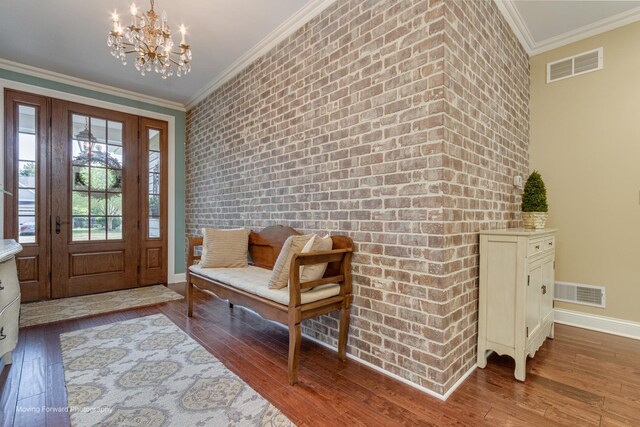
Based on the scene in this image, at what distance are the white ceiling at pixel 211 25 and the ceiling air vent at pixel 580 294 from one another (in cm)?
246

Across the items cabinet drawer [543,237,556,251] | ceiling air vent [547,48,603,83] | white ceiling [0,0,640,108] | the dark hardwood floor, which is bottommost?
the dark hardwood floor

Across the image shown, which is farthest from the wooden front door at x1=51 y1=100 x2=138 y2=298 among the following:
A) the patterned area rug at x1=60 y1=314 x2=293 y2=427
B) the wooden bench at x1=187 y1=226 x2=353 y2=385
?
the wooden bench at x1=187 y1=226 x2=353 y2=385

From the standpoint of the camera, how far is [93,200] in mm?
4191

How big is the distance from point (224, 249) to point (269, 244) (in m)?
0.52

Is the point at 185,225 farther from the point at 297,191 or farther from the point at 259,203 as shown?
the point at 297,191

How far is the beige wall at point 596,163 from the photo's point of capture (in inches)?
106

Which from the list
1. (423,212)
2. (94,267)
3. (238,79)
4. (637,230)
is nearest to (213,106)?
(238,79)

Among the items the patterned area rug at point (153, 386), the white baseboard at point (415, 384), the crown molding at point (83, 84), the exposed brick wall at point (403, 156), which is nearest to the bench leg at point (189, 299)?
the patterned area rug at point (153, 386)

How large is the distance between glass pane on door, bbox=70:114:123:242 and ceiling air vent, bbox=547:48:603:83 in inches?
219

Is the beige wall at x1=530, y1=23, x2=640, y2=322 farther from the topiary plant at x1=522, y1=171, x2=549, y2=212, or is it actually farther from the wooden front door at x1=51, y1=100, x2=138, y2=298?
the wooden front door at x1=51, y1=100, x2=138, y2=298

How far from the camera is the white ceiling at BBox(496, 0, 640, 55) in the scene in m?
2.54

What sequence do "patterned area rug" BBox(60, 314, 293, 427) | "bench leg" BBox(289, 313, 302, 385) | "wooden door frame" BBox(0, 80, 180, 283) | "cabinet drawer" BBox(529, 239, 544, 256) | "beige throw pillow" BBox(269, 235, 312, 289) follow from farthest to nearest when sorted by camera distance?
"wooden door frame" BBox(0, 80, 180, 283)
"beige throw pillow" BBox(269, 235, 312, 289)
"cabinet drawer" BBox(529, 239, 544, 256)
"bench leg" BBox(289, 313, 302, 385)
"patterned area rug" BBox(60, 314, 293, 427)

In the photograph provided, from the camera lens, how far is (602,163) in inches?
112

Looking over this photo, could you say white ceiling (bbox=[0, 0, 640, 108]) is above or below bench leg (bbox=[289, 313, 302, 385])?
above
